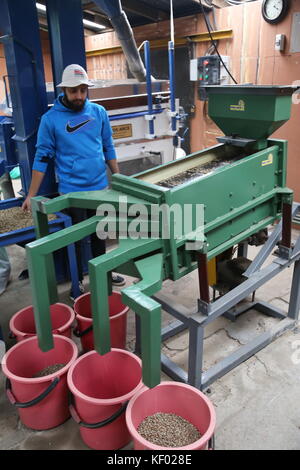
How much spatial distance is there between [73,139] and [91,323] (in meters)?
1.23

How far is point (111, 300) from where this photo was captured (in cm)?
257

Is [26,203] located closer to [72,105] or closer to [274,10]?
[72,105]

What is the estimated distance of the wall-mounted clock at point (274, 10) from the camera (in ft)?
12.5

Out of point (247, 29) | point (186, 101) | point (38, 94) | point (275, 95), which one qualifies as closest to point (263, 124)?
point (275, 95)

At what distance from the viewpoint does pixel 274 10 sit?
12.9 ft

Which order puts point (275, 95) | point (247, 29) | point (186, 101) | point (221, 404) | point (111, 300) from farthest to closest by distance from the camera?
point (186, 101) → point (247, 29) → point (111, 300) → point (221, 404) → point (275, 95)

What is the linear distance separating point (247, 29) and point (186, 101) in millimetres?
1339

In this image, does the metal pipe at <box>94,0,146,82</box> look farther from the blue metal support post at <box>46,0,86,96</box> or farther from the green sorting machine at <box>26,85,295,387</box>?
the green sorting machine at <box>26,85,295,387</box>

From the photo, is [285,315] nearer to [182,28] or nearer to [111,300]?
[111,300]

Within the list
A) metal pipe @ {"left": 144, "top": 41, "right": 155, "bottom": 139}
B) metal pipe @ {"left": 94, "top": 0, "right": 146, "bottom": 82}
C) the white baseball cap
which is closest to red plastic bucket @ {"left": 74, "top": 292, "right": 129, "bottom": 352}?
the white baseball cap

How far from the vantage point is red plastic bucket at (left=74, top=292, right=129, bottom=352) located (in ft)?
7.73

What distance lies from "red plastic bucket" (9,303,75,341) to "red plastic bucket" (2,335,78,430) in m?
0.13

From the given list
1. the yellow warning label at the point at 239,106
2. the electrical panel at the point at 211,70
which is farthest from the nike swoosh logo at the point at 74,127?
the electrical panel at the point at 211,70

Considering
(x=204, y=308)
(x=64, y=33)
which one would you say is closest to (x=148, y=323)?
(x=204, y=308)
